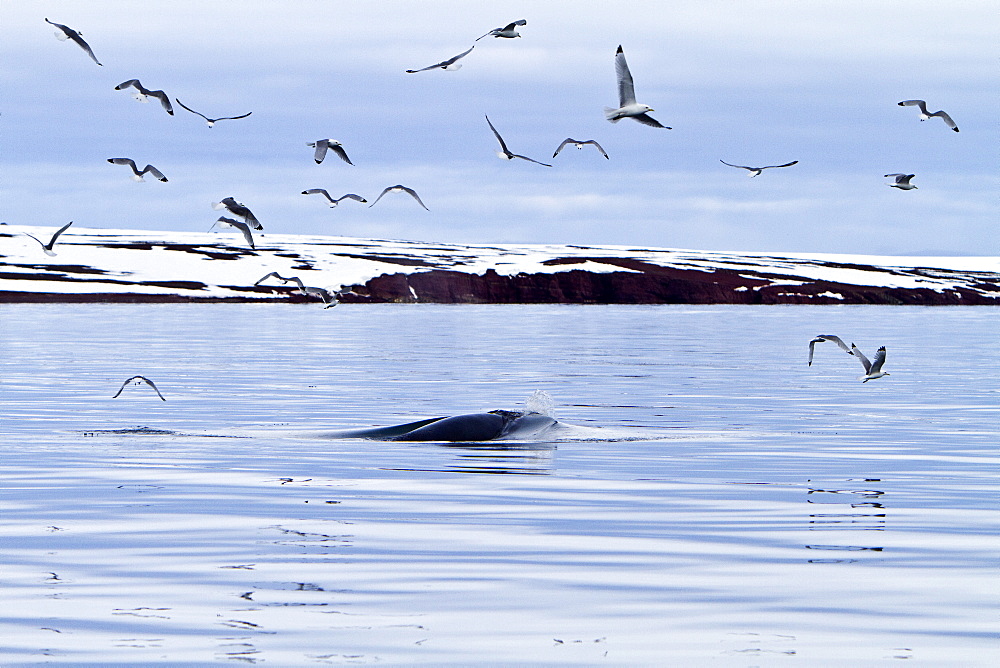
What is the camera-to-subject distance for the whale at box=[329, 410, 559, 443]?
27.6m

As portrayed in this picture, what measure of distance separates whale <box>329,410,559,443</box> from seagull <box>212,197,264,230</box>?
200 inches

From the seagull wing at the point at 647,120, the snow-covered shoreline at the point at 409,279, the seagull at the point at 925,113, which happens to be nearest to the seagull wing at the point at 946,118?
the seagull at the point at 925,113

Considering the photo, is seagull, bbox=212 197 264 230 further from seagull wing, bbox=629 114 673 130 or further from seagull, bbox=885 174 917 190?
seagull, bbox=885 174 917 190

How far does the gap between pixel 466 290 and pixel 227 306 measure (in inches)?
1325

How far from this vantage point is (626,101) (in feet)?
69.0

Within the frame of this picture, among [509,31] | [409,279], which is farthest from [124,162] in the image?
[409,279]

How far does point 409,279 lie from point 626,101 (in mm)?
140857

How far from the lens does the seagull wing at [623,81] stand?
69.2 feet

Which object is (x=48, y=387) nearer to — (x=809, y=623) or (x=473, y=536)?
(x=473, y=536)

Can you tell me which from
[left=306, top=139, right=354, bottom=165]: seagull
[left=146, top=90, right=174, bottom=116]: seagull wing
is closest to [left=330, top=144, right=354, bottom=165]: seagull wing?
[left=306, top=139, right=354, bottom=165]: seagull

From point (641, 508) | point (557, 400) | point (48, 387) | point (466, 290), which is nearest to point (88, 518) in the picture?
point (641, 508)

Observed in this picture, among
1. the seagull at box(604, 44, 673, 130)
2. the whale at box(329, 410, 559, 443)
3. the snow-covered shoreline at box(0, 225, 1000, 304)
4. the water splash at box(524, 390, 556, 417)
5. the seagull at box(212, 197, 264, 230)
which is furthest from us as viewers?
the snow-covered shoreline at box(0, 225, 1000, 304)

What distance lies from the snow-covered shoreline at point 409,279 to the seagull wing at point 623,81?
120m

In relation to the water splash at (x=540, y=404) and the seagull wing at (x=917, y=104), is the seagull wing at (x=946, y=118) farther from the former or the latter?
the water splash at (x=540, y=404)
